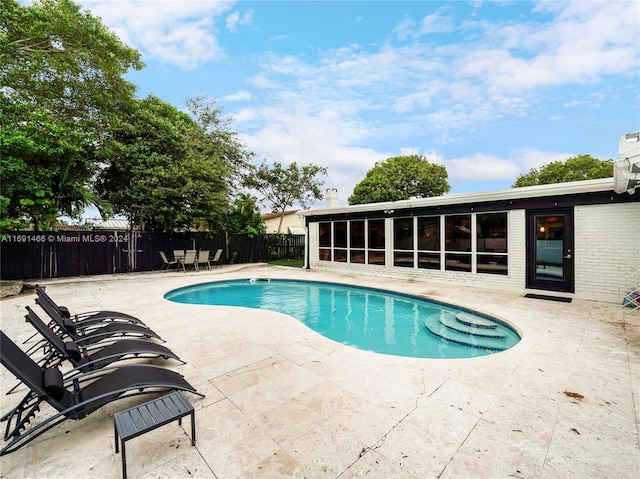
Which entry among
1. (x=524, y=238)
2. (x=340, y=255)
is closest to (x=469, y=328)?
(x=524, y=238)

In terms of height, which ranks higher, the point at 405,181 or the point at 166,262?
the point at 405,181

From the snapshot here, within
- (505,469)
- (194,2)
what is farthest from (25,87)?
(505,469)

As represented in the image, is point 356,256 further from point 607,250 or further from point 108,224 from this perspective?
point 108,224

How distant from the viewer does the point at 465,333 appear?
5.15 metres

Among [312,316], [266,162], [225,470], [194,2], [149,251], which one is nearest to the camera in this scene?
[225,470]

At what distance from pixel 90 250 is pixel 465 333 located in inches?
519

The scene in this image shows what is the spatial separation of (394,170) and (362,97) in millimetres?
12881

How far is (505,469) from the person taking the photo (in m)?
1.86

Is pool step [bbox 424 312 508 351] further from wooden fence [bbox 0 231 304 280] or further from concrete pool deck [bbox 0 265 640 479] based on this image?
wooden fence [bbox 0 231 304 280]

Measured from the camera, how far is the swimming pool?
483 centimetres

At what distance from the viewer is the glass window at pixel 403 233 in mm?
10203

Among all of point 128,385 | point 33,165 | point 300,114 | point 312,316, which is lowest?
point 312,316

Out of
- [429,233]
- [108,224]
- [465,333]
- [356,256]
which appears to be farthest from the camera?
[108,224]

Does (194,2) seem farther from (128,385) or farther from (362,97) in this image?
(128,385)
